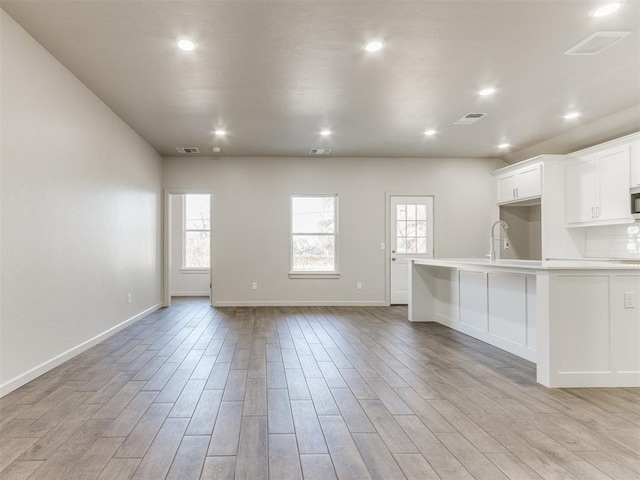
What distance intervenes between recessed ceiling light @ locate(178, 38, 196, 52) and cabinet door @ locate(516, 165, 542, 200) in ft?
17.6

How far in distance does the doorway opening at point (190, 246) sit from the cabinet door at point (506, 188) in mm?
6077

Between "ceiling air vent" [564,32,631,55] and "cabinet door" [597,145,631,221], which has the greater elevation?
"ceiling air vent" [564,32,631,55]

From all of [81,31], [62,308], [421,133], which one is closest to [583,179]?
[421,133]

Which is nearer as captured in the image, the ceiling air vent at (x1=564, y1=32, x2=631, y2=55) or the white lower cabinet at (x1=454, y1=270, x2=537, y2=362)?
the ceiling air vent at (x1=564, y1=32, x2=631, y2=55)

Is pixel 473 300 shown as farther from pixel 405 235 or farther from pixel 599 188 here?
pixel 405 235

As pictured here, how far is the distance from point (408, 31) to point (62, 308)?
12.6 feet

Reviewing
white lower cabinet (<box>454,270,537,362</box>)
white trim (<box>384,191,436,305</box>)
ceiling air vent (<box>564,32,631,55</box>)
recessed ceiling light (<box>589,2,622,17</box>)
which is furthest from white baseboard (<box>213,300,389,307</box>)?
recessed ceiling light (<box>589,2,622,17</box>)

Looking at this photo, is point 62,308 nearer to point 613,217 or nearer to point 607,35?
point 607,35

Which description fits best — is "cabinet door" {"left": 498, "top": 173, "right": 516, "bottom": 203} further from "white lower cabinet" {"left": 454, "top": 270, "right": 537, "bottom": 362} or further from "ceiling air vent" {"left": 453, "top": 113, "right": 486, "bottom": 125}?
"white lower cabinet" {"left": 454, "top": 270, "right": 537, "bottom": 362}

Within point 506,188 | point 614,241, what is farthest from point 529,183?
point 614,241

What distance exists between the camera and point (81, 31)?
302 cm

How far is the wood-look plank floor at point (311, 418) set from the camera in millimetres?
1881

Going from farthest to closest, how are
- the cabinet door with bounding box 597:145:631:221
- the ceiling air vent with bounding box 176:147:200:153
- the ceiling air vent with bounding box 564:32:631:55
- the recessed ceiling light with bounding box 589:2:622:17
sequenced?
1. the ceiling air vent with bounding box 176:147:200:153
2. the cabinet door with bounding box 597:145:631:221
3. the ceiling air vent with bounding box 564:32:631:55
4. the recessed ceiling light with bounding box 589:2:622:17

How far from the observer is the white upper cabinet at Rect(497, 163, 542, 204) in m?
6.18
